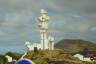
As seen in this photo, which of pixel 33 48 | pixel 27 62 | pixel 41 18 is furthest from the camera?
pixel 33 48

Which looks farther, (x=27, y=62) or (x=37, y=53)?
(x=37, y=53)

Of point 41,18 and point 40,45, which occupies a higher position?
point 41,18

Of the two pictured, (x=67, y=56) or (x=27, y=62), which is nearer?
(x=27, y=62)

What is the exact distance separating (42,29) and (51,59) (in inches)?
439

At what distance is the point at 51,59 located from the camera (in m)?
118

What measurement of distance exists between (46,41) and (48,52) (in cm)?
418

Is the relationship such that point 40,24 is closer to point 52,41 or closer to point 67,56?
point 52,41

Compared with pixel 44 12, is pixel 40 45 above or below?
below

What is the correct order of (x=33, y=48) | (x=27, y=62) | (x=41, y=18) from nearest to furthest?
(x=27, y=62) → (x=41, y=18) → (x=33, y=48)

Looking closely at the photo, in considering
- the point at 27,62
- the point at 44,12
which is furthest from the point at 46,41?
the point at 27,62

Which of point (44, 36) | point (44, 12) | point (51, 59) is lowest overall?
point (51, 59)

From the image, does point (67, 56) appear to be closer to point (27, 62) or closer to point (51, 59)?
point (51, 59)

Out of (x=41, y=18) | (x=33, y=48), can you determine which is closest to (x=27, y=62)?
(x=41, y=18)

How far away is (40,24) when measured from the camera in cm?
11462
